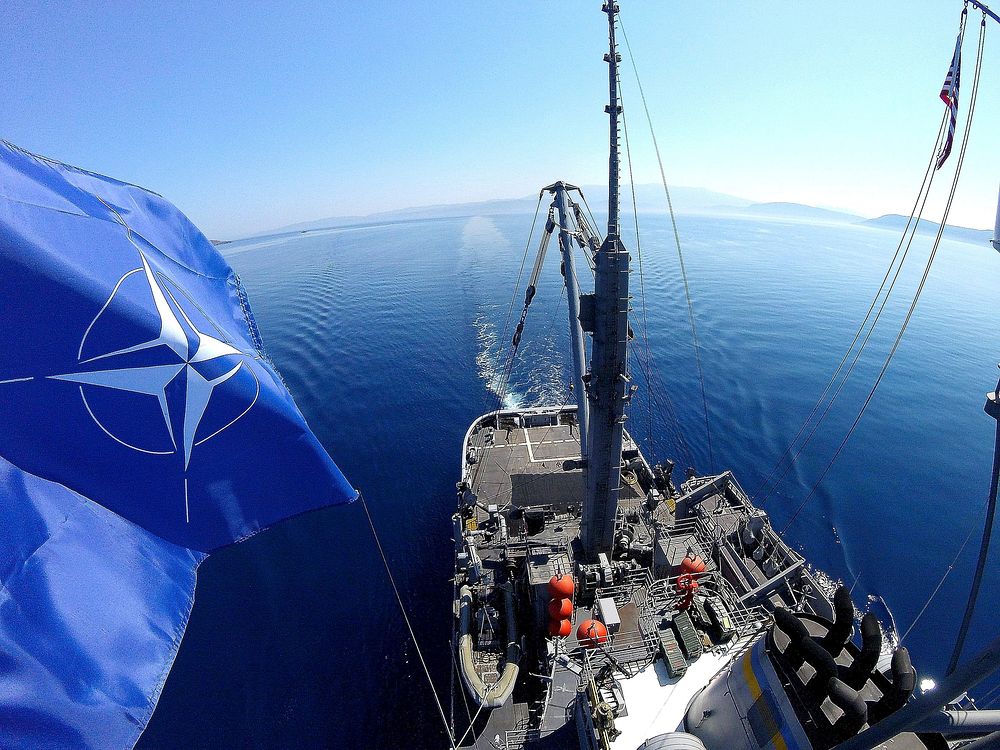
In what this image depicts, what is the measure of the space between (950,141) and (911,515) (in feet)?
101

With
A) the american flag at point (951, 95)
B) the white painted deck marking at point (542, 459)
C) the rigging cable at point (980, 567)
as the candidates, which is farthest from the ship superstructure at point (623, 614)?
the american flag at point (951, 95)

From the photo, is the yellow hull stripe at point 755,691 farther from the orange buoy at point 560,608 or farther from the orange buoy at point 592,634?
the orange buoy at point 560,608

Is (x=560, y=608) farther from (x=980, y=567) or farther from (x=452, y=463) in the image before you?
(x=452, y=463)

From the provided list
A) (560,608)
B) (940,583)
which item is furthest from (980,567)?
(940,583)

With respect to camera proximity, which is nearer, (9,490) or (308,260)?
(9,490)

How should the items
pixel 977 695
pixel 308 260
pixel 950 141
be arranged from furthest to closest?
pixel 308 260 → pixel 977 695 → pixel 950 141

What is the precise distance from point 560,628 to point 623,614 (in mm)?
3365

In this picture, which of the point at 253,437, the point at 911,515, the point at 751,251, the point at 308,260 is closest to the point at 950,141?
the point at 253,437

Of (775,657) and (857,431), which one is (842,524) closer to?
(857,431)

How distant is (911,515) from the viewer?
29.9m

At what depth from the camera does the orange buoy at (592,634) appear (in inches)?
635

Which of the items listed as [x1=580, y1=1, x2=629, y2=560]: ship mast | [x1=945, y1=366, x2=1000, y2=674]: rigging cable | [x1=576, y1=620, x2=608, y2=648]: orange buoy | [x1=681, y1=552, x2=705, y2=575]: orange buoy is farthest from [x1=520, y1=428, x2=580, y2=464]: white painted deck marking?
[x1=945, y1=366, x2=1000, y2=674]: rigging cable

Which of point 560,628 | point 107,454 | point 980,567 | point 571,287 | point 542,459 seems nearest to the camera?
point 980,567

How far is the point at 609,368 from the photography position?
16.4m
